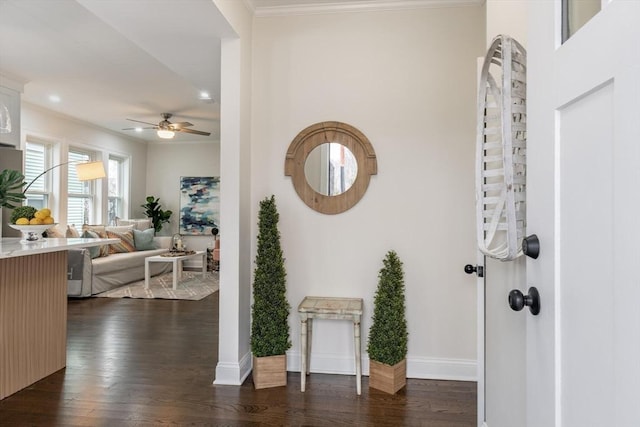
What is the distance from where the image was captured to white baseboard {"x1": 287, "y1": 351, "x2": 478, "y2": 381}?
8.84ft

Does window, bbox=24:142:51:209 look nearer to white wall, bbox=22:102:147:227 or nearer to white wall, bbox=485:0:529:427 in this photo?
white wall, bbox=22:102:147:227

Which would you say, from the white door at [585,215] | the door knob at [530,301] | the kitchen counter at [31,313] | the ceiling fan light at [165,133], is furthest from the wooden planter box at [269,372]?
the ceiling fan light at [165,133]

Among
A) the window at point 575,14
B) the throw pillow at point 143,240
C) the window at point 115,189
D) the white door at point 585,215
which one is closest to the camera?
the white door at point 585,215

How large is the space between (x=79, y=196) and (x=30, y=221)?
14.6ft

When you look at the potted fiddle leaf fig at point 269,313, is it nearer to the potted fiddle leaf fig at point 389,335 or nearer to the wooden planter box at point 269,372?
the wooden planter box at point 269,372

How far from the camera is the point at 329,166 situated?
2.83 metres

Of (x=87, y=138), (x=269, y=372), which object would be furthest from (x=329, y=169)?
(x=87, y=138)

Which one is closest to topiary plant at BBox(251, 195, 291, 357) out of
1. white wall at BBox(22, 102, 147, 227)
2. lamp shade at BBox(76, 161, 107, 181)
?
lamp shade at BBox(76, 161, 107, 181)

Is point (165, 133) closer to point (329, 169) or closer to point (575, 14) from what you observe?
point (329, 169)

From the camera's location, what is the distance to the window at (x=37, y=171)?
5.64 m

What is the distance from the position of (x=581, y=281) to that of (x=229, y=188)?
2.17 meters

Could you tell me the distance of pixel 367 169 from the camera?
109 inches

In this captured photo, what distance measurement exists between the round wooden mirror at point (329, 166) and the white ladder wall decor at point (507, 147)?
137 cm

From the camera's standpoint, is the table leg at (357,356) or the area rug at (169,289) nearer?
the table leg at (357,356)
